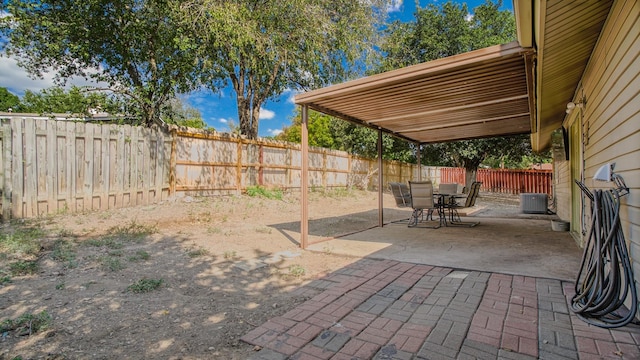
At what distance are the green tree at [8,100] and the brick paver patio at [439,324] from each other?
135ft

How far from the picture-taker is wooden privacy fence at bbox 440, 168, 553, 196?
18094 millimetres

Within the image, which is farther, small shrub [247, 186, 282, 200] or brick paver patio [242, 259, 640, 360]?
small shrub [247, 186, 282, 200]

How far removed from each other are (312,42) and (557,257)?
811cm

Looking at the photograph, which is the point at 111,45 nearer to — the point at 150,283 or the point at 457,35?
the point at 150,283

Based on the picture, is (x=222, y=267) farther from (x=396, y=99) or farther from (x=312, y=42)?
(x=312, y=42)

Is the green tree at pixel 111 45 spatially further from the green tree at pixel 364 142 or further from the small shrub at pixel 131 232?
the green tree at pixel 364 142

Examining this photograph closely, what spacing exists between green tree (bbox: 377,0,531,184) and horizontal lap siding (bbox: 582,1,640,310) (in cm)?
1168

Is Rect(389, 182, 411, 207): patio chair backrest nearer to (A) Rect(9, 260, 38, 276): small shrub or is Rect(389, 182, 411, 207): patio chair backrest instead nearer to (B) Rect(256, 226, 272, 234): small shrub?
(B) Rect(256, 226, 272, 234): small shrub

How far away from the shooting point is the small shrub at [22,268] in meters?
3.28

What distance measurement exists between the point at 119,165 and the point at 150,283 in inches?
186

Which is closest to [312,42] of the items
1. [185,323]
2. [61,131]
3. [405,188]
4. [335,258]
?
[405,188]

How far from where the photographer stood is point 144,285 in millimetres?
2994

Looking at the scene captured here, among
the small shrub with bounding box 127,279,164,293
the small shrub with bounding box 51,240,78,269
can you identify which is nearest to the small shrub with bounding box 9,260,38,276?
the small shrub with bounding box 51,240,78,269

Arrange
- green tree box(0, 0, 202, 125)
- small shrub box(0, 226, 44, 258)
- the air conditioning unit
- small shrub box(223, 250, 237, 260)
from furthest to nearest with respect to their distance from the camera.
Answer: the air conditioning unit → green tree box(0, 0, 202, 125) → small shrub box(223, 250, 237, 260) → small shrub box(0, 226, 44, 258)
